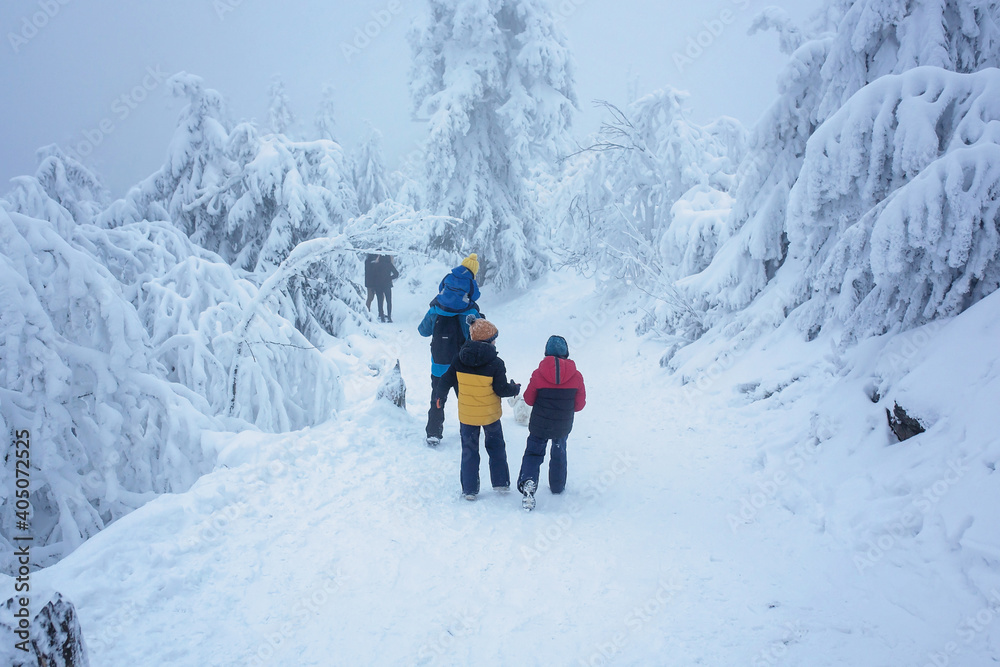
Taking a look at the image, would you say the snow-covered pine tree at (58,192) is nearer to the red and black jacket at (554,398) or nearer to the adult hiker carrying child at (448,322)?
the adult hiker carrying child at (448,322)

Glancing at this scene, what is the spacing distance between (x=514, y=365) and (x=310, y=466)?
6.66 m

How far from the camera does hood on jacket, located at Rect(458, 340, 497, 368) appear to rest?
15.1ft

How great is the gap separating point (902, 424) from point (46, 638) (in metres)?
5.23

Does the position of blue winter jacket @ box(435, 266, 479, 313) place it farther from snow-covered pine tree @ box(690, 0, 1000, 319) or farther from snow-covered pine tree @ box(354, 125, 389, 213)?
snow-covered pine tree @ box(354, 125, 389, 213)

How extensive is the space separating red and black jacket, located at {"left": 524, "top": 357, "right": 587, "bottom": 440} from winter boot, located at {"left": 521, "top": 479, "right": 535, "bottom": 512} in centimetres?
43

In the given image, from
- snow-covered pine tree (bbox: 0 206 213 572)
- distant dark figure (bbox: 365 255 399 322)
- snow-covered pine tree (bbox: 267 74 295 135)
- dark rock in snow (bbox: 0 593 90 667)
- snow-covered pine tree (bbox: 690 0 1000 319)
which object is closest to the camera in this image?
dark rock in snow (bbox: 0 593 90 667)

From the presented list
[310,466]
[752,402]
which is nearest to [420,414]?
[310,466]

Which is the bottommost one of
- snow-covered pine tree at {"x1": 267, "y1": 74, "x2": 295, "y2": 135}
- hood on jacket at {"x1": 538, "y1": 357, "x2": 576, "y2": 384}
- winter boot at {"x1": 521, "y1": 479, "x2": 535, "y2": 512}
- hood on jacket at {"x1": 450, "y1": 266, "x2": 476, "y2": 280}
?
winter boot at {"x1": 521, "y1": 479, "x2": 535, "y2": 512}

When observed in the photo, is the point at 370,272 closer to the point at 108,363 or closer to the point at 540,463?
the point at 108,363

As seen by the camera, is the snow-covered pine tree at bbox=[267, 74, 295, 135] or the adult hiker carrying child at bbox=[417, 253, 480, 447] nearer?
the adult hiker carrying child at bbox=[417, 253, 480, 447]

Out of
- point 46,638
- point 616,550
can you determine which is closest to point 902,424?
point 616,550

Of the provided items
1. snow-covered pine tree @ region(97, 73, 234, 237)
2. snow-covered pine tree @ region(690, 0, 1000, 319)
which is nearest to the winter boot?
snow-covered pine tree @ region(690, 0, 1000, 319)

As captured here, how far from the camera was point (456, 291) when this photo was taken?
5801 millimetres

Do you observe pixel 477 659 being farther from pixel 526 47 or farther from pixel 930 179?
pixel 526 47
